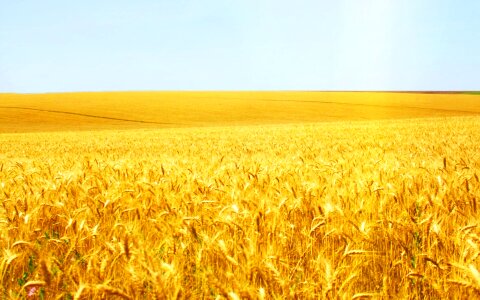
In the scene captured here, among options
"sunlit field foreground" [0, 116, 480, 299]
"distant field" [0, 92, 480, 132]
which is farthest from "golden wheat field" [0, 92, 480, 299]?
"distant field" [0, 92, 480, 132]

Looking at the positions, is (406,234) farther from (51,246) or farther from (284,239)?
(51,246)

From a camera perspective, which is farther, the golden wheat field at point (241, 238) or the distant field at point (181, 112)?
the distant field at point (181, 112)

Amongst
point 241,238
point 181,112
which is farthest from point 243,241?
point 181,112

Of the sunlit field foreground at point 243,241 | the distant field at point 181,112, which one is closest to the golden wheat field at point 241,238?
the sunlit field foreground at point 243,241

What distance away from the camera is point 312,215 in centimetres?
284

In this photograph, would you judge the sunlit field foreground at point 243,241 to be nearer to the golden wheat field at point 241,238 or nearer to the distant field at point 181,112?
the golden wheat field at point 241,238

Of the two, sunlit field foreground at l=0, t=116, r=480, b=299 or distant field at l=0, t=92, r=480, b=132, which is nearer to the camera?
sunlit field foreground at l=0, t=116, r=480, b=299

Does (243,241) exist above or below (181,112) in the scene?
above

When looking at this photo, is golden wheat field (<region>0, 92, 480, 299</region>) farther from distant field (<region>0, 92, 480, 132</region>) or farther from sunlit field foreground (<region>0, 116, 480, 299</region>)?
distant field (<region>0, 92, 480, 132</region>)

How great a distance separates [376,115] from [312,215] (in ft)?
165

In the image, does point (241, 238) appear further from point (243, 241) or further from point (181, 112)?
point (181, 112)

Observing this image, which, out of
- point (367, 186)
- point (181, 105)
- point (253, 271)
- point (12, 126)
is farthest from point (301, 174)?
point (181, 105)

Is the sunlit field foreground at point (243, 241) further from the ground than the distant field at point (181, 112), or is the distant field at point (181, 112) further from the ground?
the sunlit field foreground at point (243, 241)

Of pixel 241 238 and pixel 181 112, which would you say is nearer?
pixel 241 238
